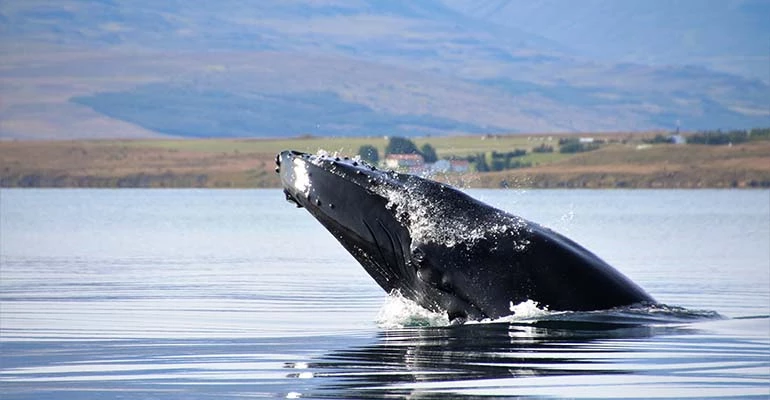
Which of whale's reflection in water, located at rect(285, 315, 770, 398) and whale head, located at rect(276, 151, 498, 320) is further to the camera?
whale head, located at rect(276, 151, 498, 320)

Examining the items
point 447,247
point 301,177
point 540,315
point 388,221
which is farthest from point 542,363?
point 301,177

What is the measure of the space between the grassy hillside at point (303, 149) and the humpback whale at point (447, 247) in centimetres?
8830

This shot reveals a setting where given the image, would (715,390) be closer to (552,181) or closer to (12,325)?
(12,325)

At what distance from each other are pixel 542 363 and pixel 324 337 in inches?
139

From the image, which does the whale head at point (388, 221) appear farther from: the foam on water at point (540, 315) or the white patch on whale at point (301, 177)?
the foam on water at point (540, 315)

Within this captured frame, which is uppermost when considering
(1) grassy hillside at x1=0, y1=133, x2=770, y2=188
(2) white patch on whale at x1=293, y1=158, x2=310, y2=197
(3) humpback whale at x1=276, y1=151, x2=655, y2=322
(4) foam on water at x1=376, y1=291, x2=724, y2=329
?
(1) grassy hillside at x1=0, y1=133, x2=770, y2=188

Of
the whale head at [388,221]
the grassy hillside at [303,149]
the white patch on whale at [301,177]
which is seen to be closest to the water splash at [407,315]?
the whale head at [388,221]

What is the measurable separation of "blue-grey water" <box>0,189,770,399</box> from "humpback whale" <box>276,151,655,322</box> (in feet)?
0.92

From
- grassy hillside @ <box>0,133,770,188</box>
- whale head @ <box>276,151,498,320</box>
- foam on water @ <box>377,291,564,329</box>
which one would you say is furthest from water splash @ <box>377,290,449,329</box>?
grassy hillside @ <box>0,133,770,188</box>

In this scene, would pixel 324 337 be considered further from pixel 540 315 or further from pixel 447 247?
pixel 540 315

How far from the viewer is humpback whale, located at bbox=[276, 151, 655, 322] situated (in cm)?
1310

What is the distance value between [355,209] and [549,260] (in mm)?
1807

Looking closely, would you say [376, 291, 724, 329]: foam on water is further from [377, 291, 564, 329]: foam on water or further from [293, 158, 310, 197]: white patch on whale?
[293, 158, 310, 197]: white patch on whale

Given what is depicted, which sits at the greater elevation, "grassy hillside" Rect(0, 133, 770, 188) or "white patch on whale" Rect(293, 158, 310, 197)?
"grassy hillside" Rect(0, 133, 770, 188)
